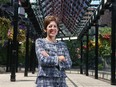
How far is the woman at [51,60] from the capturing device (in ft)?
12.6

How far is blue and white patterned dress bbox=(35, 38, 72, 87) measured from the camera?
12.6 ft

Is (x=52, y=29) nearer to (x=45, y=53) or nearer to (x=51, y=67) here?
(x=45, y=53)

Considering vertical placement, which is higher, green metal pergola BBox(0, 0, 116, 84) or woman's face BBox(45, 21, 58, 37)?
green metal pergola BBox(0, 0, 116, 84)

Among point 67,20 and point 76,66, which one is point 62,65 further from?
point 76,66

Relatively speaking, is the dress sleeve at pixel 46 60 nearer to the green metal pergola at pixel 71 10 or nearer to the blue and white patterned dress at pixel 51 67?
the blue and white patterned dress at pixel 51 67

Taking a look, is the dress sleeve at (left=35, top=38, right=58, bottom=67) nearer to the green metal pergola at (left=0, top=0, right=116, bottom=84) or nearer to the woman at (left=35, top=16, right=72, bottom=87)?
the woman at (left=35, top=16, right=72, bottom=87)

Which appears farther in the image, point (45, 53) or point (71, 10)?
point (71, 10)

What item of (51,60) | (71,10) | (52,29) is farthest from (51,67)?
(71,10)

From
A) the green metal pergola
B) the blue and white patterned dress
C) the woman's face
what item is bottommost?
the blue and white patterned dress

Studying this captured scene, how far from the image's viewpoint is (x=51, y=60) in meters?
3.81

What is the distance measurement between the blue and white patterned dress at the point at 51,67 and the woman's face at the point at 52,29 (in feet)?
0.30

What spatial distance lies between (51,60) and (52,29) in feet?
1.02

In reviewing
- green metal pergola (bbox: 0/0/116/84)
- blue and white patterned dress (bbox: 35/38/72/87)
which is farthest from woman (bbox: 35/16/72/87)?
green metal pergola (bbox: 0/0/116/84)

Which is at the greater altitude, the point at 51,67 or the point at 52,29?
the point at 52,29
